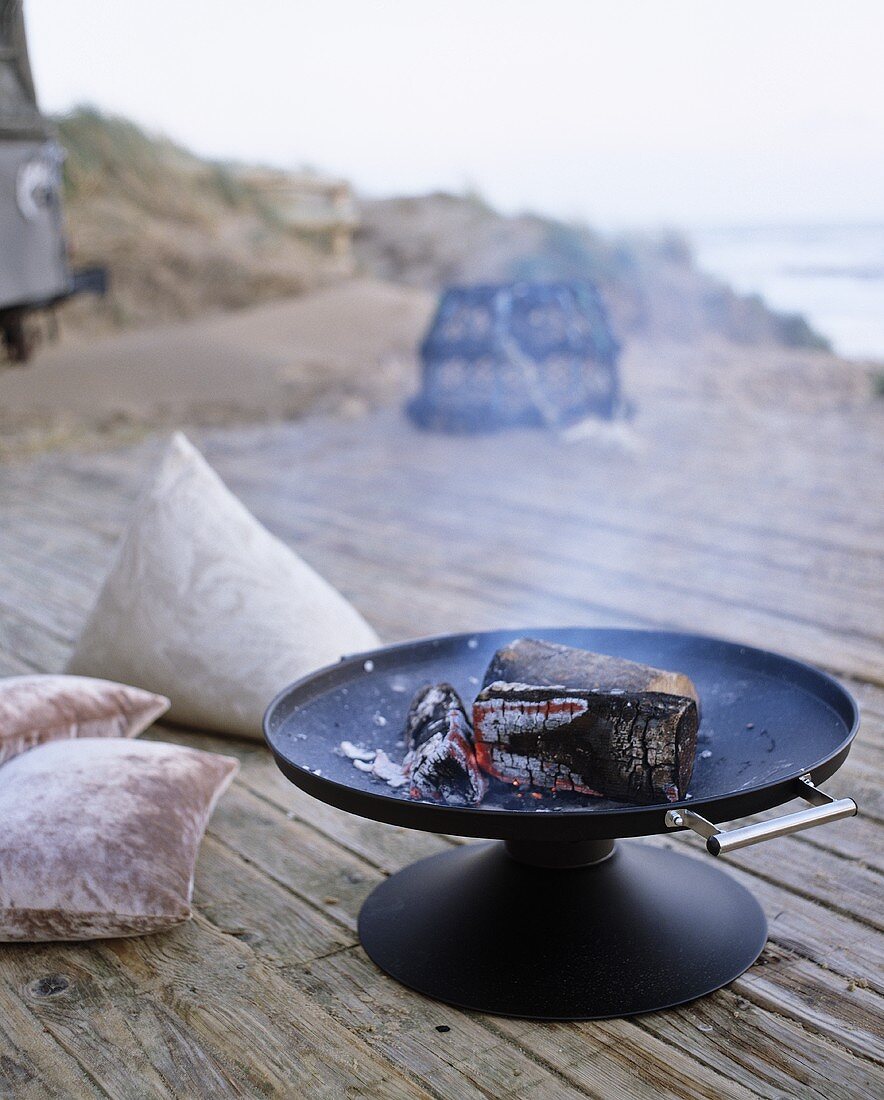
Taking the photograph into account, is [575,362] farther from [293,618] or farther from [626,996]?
[626,996]

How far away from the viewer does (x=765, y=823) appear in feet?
4.31

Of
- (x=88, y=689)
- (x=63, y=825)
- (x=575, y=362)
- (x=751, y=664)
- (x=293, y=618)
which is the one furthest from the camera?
(x=575, y=362)

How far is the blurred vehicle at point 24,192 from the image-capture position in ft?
16.8

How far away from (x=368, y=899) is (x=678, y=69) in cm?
863

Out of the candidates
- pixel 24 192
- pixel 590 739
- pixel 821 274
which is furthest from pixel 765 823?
pixel 821 274

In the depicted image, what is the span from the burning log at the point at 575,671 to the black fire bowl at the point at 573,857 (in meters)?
0.15

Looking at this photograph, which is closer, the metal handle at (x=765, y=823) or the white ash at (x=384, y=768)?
the metal handle at (x=765, y=823)

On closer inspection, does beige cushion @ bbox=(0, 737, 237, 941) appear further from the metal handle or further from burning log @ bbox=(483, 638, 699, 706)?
the metal handle

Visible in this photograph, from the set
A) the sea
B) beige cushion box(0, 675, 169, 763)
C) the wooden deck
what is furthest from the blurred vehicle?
the sea

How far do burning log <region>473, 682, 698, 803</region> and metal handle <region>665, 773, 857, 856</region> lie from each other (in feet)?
0.44

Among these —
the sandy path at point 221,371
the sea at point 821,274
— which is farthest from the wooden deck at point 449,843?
the sea at point 821,274

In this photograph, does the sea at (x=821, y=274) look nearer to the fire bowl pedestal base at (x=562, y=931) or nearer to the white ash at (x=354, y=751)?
the fire bowl pedestal base at (x=562, y=931)

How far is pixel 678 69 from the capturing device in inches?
351

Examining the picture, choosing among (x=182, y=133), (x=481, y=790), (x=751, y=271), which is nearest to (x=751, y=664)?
(x=481, y=790)
